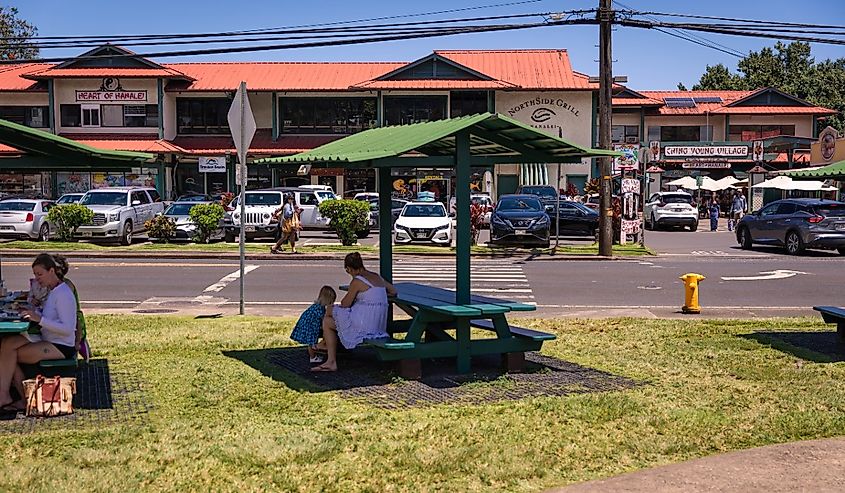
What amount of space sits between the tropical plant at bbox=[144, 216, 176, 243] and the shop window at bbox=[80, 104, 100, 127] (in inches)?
940

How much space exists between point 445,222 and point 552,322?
16778 mm

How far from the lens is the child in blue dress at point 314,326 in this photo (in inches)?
387

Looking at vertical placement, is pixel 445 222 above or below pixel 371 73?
below

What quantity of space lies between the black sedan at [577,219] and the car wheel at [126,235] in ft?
45.7

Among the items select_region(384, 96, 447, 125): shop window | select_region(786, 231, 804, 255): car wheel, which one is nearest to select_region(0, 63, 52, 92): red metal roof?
select_region(384, 96, 447, 125): shop window

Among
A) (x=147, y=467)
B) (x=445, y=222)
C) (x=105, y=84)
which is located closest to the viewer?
(x=147, y=467)

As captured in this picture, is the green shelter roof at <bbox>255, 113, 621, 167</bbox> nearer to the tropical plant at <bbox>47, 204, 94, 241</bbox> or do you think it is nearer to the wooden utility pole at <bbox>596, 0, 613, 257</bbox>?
the wooden utility pole at <bbox>596, 0, 613, 257</bbox>

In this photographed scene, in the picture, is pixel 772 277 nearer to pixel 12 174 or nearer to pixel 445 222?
pixel 445 222

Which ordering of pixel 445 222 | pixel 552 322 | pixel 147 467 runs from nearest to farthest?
1. pixel 147 467
2. pixel 552 322
3. pixel 445 222

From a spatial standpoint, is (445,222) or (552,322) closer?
(552,322)

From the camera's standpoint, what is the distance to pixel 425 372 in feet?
31.6

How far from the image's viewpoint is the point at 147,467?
20.6 ft

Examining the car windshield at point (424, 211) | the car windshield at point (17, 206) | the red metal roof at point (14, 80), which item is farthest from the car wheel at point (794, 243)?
the red metal roof at point (14, 80)

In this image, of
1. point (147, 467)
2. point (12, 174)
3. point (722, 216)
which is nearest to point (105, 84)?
point (12, 174)
